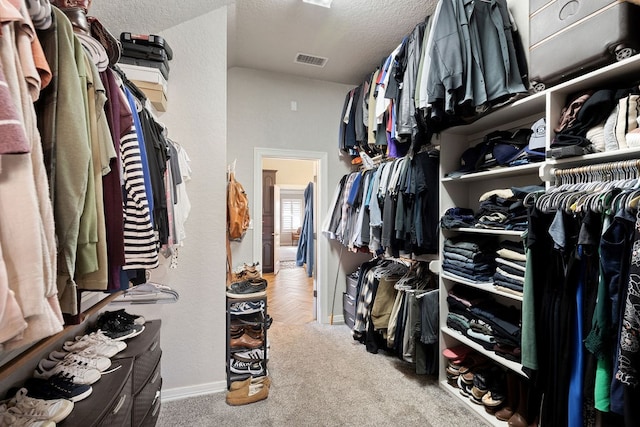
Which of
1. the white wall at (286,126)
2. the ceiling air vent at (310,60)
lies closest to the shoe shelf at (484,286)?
the white wall at (286,126)

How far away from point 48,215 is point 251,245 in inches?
104

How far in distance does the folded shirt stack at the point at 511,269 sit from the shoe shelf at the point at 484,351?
38 cm

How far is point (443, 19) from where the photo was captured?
69.2 inches

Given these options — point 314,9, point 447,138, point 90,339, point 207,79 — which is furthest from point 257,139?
point 90,339

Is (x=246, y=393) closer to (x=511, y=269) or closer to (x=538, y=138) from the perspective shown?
(x=511, y=269)

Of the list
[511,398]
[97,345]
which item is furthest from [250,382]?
[511,398]

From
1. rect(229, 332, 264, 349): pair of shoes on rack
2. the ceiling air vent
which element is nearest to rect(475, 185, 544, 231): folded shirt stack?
rect(229, 332, 264, 349): pair of shoes on rack

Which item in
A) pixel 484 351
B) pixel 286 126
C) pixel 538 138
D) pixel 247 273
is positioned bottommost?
pixel 484 351

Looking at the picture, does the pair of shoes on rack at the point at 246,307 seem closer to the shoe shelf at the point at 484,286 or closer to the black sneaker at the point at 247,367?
the black sneaker at the point at 247,367

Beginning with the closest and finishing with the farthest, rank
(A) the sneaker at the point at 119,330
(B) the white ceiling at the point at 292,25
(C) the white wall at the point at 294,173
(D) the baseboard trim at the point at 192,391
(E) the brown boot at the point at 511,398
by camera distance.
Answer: (A) the sneaker at the point at 119,330, (E) the brown boot at the point at 511,398, (B) the white ceiling at the point at 292,25, (D) the baseboard trim at the point at 192,391, (C) the white wall at the point at 294,173

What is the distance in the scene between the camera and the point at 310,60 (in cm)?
309

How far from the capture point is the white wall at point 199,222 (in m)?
2.09

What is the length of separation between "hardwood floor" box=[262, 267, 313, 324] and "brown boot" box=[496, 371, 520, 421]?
219cm

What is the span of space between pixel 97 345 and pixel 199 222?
0.96 meters
